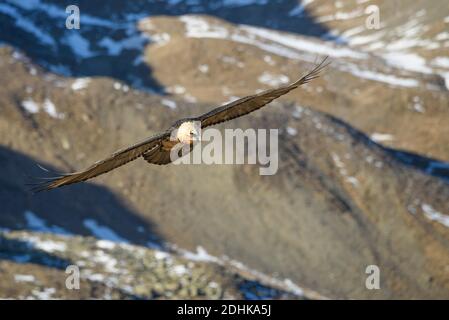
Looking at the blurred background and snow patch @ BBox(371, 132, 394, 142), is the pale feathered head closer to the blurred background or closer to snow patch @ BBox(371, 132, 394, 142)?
the blurred background

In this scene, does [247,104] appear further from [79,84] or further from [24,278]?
[79,84]

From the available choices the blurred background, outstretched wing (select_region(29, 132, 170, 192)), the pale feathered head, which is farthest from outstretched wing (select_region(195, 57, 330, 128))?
the blurred background

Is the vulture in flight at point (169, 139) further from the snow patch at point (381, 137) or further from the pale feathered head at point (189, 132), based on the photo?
the snow patch at point (381, 137)

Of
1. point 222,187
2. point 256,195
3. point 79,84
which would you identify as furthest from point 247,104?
point 79,84
